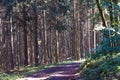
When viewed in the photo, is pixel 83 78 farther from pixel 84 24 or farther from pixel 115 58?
pixel 84 24

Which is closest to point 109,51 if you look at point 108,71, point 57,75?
point 108,71

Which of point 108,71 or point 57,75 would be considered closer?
point 108,71

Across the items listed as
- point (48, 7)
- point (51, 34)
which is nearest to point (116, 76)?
point (48, 7)

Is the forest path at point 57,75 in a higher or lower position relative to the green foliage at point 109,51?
lower

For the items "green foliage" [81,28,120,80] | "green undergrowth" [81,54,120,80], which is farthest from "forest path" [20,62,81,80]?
"green foliage" [81,28,120,80]

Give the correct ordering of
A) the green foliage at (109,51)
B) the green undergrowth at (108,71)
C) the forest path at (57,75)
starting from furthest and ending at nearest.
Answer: the forest path at (57,75), the green foliage at (109,51), the green undergrowth at (108,71)

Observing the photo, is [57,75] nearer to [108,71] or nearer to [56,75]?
[56,75]

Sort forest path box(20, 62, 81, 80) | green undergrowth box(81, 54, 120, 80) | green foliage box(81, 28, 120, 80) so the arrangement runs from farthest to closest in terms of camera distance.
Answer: forest path box(20, 62, 81, 80)
green foliage box(81, 28, 120, 80)
green undergrowth box(81, 54, 120, 80)

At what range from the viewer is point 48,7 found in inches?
1225

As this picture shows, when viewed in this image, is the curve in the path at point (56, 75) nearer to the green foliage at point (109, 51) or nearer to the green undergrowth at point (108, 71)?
the green undergrowth at point (108, 71)

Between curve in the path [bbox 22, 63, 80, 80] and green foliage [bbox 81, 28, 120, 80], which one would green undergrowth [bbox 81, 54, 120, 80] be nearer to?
green foliage [bbox 81, 28, 120, 80]

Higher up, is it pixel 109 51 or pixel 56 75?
pixel 109 51

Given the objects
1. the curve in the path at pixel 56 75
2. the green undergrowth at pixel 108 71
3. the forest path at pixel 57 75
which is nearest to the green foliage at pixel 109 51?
the green undergrowth at pixel 108 71

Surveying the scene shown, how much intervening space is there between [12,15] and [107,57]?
17481 millimetres
